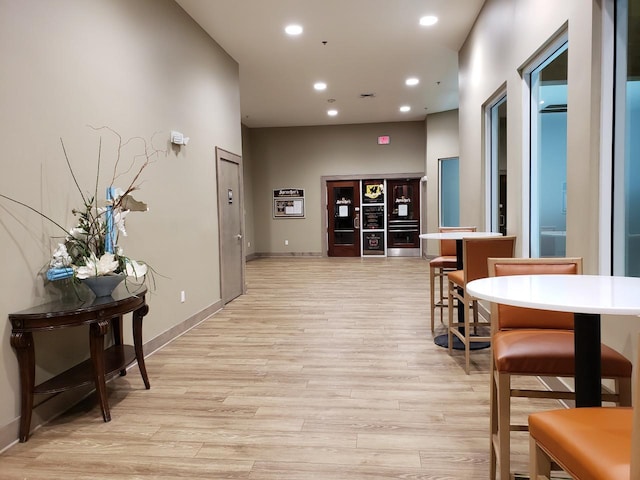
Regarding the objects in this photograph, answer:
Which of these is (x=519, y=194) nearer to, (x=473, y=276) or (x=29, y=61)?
(x=473, y=276)

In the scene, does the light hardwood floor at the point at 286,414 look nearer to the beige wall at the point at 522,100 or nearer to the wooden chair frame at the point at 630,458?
the wooden chair frame at the point at 630,458

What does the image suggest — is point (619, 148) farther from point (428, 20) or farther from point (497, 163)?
point (428, 20)

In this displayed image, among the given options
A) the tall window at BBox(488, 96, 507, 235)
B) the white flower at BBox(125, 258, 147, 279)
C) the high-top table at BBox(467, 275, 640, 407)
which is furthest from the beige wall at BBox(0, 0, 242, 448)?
the tall window at BBox(488, 96, 507, 235)

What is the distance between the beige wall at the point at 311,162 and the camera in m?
11.0

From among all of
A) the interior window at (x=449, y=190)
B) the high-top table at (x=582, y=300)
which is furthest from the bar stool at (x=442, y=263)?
the interior window at (x=449, y=190)

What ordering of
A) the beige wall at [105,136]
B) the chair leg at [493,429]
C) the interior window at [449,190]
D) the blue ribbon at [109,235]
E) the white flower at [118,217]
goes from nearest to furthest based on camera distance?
the chair leg at [493,429]
the beige wall at [105,136]
the blue ribbon at [109,235]
the white flower at [118,217]
the interior window at [449,190]

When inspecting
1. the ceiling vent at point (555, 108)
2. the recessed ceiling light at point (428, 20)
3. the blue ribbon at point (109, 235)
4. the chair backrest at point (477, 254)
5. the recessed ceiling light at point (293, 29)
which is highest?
the recessed ceiling light at point (428, 20)

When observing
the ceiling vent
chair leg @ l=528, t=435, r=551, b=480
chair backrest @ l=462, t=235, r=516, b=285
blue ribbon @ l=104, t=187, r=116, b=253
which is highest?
the ceiling vent

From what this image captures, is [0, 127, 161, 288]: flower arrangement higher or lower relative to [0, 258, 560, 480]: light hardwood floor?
higher

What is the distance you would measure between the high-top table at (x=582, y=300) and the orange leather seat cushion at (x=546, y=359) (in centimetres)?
14

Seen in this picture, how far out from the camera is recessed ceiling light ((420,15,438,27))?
5.10 meters

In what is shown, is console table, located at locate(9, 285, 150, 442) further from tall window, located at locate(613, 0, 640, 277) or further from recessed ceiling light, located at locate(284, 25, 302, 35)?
recessed ceiling light, located at locate(284, 25, 302, 35)

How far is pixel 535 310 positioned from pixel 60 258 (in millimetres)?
2678

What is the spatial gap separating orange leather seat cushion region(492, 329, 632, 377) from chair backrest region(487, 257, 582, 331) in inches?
10.1
